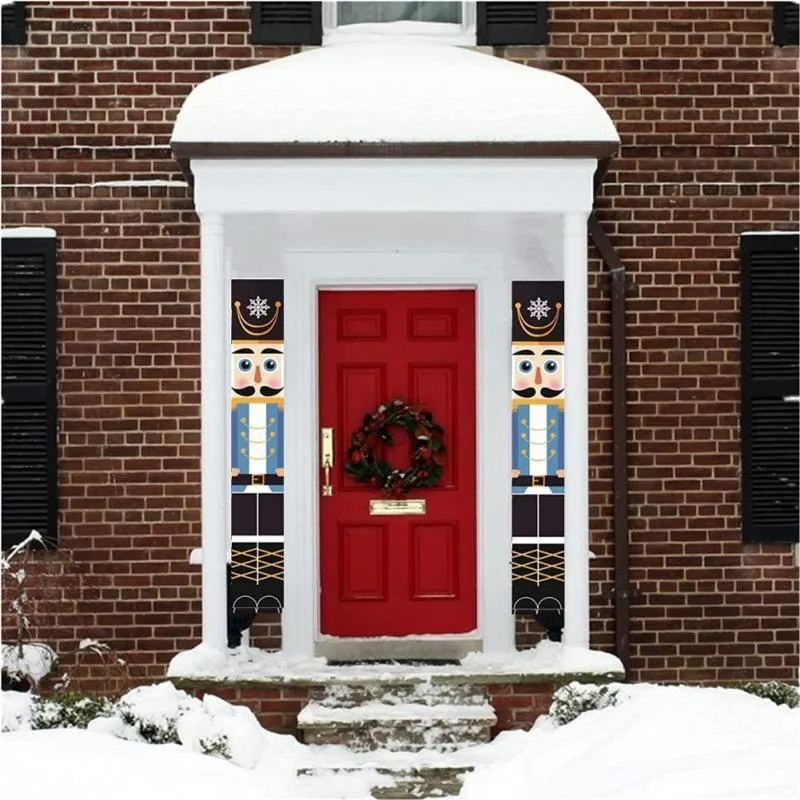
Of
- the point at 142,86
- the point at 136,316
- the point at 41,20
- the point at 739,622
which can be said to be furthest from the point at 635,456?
the point at 41,20

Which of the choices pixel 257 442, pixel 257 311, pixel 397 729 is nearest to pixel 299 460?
pixel 257 442

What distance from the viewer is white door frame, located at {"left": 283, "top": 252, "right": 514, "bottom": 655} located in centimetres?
726

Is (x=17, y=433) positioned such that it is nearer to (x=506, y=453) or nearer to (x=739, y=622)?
(x=506, y=453)

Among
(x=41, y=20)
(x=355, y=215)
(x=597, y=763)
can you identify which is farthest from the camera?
(x=41, y=20)

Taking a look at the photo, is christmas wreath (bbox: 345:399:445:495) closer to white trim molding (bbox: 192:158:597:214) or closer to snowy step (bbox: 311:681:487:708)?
snowy step (bbox: 311:681:487:708)

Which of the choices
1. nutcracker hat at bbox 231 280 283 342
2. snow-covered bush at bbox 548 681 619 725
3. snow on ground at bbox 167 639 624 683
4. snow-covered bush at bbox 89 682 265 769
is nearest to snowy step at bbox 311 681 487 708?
snow on ground at bbox 167 639 624 683

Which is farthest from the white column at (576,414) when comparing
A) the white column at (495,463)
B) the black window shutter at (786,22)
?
the black window shutter at (786,22)

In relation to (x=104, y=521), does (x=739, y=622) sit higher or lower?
lower

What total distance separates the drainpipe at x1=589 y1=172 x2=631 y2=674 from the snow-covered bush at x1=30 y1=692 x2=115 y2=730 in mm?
3173

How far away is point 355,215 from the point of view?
260 inches

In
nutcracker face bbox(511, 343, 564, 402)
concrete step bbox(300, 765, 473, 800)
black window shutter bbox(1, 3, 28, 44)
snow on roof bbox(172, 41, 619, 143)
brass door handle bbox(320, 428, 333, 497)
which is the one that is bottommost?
concrete step bbox(300, 765, 473, 800)

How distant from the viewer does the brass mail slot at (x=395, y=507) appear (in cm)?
739

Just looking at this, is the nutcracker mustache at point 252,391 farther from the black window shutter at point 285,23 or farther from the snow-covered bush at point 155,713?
the black window shutter at point 285,23

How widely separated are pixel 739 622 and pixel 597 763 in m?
2.52
